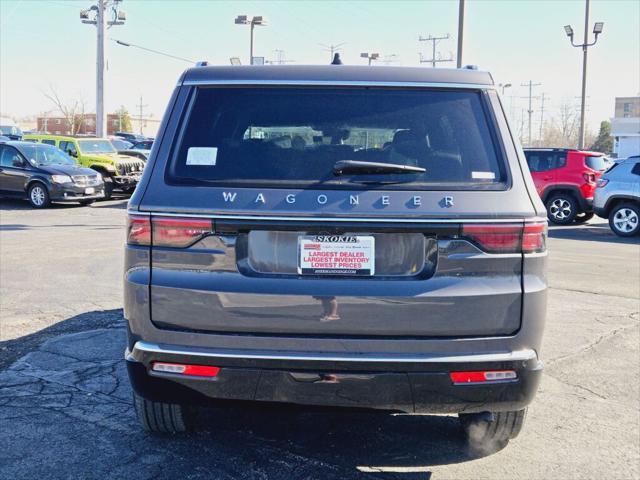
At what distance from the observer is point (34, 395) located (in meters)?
4.70

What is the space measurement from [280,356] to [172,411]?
104 cm

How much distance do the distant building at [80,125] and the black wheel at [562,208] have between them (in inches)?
2523

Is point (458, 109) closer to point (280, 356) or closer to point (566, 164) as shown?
point (280, 356)

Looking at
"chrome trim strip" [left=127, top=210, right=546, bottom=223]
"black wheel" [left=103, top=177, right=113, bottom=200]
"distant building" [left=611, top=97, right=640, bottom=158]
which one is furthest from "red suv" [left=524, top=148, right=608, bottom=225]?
"distant building" [left=611, top=97, right=640, bottom=158]

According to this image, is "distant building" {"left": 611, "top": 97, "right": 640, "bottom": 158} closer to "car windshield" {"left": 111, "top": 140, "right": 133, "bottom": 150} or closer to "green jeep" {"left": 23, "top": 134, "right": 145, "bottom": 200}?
"car windshield" {"left": 111, "top": 140, "right": 133, "bottom": 150}

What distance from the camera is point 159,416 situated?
12.6 feet

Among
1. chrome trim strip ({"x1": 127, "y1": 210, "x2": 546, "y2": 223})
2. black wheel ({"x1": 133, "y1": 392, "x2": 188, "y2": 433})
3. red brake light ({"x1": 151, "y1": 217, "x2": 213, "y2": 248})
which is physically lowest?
black wheel ({"x1": 133, "y1": 392, "x2": 188, "y2": 433})

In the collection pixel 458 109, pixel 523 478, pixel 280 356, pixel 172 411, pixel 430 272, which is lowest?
pixel 523 478

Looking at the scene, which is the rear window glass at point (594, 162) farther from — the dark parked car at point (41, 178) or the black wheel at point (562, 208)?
the dark parked car at point (41, 178)

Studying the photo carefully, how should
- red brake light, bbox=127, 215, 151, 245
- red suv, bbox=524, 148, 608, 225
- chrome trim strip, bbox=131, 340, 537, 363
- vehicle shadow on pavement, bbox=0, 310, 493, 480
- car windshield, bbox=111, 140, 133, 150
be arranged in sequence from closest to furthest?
1. chrome trim strip, bbox=131, 340, 537, 363
2. red brake light, bbox=127, 215, 151, 245
3. vehicle shadow on pavement, bbox=0, 310, 493, 480
4. red suv, bbox=524, 148, 608, 225
5. car windshield, bbox=111, 140, 133, 150

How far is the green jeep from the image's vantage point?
21578 millimetres

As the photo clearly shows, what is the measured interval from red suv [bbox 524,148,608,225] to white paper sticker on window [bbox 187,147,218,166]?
15.0 meters

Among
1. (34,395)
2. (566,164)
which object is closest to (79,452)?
(34,395)

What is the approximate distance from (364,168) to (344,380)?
36.4 inches
